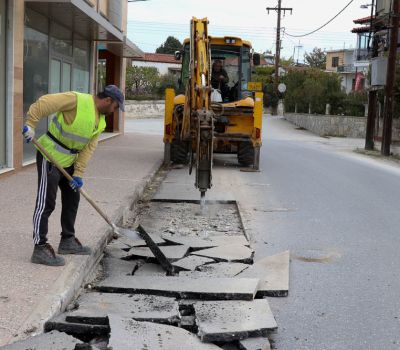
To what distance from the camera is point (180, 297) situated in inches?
195

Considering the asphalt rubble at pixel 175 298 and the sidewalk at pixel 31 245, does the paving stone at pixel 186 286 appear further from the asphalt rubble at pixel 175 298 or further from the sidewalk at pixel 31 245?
the sidewalk at pixel 31 245

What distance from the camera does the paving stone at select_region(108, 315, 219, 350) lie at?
3841mm

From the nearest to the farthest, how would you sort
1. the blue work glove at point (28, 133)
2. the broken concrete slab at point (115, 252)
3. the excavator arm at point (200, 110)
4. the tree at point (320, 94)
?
1. the blue work glove at point (28, 133)
2. the broken concrete slab at point (115, 252)
3. the excavator arm at point (200, 110)
4. the tree at point (320, 94)

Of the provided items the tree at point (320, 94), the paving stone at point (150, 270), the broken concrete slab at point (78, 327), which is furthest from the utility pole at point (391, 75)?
the tree at point (320, 94)

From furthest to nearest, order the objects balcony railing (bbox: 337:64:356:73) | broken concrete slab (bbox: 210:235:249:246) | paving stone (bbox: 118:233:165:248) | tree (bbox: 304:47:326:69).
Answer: tree (bbox: 304:47:326:69) → balcony railing (bbox: 337:64:356:73) → broken concrete slab (bbox: 210:235:249:246) → paving stone (bbox: 118:233:165:248)

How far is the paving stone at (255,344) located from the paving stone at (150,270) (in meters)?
1.62

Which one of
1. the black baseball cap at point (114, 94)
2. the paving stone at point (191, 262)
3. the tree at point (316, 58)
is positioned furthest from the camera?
the tree at point (316, 58)

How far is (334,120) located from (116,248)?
33829 mm

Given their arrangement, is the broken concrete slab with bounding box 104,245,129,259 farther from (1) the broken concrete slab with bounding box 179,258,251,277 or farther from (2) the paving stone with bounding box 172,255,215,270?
(1) the broken concrete slab with bounding box 179,258,251,277

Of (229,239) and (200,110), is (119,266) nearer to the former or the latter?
(229,239)

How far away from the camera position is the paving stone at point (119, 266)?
5.62 metres

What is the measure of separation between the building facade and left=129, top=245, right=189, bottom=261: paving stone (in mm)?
4634

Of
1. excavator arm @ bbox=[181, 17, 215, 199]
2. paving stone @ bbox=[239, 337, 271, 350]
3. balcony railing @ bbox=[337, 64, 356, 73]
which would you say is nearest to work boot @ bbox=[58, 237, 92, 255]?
paving stone @ bbox=[239, 337, 271, 350]

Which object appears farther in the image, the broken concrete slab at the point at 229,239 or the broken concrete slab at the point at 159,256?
the broken concrete slab at the point at 229,239
